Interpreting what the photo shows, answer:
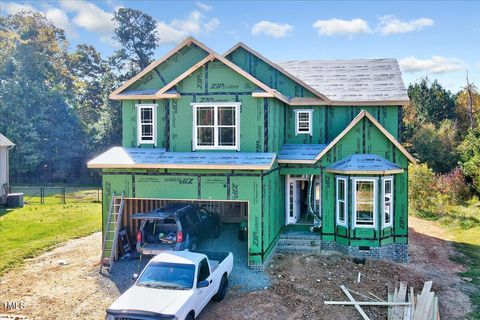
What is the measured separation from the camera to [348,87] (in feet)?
66.5

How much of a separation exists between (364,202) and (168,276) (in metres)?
9.38

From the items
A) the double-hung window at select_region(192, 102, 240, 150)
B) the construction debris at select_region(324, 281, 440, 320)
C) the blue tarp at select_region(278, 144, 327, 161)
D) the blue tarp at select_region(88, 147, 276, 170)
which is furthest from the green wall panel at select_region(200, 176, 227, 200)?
the construction debris at select_region(324, 281, 440, 320)

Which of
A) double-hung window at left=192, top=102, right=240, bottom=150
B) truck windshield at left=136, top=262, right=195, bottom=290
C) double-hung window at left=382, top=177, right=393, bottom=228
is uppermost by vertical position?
double-hung window at left=192, top=102, right=240, bottom=150

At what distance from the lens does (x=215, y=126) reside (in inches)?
645

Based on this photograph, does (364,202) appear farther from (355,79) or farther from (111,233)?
(111,233)

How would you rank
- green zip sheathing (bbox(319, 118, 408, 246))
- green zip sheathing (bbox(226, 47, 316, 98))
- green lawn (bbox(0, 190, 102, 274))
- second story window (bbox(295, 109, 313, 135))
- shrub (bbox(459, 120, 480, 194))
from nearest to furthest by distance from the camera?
1. green zip sheathing (bbox(319, 118, 408, 246))
2. green lawn (bbox(0, 190, 102, 274))
3. green zip sheathing (bbox(226, 47, 316, 98))
4. second story window (bbox(295, 109, 313, 135))
5. shrub (bbox(459, 120, 480, 194))

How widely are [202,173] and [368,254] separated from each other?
7.67 m

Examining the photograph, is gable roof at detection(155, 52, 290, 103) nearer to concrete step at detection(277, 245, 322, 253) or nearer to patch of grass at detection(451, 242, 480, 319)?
concrete step at detection(277, 245, 322, 253)

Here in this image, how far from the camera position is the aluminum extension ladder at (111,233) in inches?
592

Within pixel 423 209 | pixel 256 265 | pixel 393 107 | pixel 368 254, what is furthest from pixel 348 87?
pixel 423 209

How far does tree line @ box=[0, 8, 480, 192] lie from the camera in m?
42.3

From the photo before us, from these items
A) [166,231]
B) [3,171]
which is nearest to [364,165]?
[166,231]

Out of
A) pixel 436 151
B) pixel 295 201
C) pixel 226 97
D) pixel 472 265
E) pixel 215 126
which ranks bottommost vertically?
pixel 472 265

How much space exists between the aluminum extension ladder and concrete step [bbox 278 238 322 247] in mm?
6827
